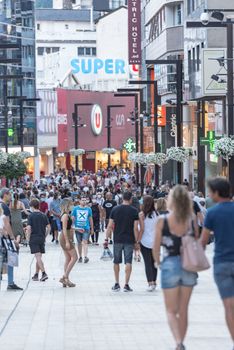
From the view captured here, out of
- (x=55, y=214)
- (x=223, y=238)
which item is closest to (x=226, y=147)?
(x=55, y=214)

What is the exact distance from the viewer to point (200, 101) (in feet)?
188

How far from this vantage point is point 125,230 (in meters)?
19.8

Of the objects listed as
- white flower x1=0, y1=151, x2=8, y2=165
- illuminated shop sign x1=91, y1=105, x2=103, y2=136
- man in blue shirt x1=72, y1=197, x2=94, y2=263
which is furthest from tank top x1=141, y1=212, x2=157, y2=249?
illuminated shop sign x1=91, y1=105, x2=103, y2=136

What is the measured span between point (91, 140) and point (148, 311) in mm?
100672

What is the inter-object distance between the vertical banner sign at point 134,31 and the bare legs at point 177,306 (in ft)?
258

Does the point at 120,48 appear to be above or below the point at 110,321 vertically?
above

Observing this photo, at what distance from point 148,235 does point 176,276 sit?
9.52 m

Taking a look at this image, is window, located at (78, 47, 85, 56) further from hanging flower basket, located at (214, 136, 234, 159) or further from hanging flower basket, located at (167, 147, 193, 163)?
hanging flower basket, located at (214, 136, 234, 159)

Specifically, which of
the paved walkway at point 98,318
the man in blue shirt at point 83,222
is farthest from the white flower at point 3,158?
the paved walkway at point 98,318

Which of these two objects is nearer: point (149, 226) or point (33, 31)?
point (149, 226)

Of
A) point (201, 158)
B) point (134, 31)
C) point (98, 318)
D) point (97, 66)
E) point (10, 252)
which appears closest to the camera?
point (98, 318)

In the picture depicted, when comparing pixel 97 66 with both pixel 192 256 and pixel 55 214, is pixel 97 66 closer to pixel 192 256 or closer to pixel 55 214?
pixel 55 214

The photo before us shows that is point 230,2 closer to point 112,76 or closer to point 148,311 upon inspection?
point 148,311

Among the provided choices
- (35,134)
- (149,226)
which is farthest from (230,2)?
(35,134)
